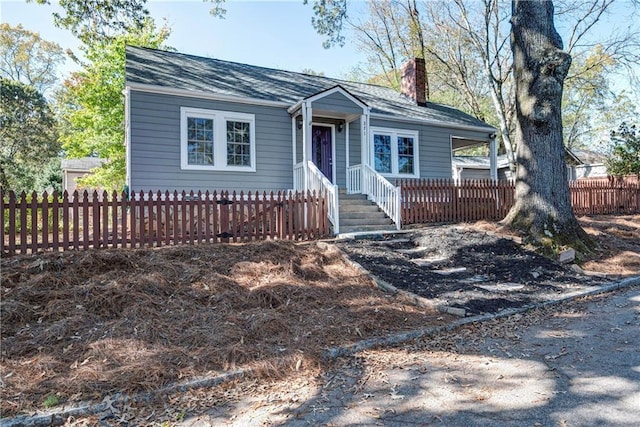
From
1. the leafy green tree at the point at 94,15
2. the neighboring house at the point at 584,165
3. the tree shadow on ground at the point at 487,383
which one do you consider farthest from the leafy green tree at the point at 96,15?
the neighboring house at the point at 584,165

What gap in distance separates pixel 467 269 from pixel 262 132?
22.7ft

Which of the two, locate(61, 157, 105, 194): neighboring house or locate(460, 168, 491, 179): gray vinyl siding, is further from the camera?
locate(61, 157, 105, 194): neighboring house

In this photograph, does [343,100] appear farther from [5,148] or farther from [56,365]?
[5,148]

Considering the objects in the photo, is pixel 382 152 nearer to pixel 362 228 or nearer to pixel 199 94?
pixel 362 228

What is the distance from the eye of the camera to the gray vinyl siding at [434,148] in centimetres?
1370

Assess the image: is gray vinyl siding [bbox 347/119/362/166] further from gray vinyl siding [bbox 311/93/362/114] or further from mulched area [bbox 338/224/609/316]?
mulched area [bbox 338/224/609/316]

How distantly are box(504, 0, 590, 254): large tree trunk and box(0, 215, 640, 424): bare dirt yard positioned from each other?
80cm

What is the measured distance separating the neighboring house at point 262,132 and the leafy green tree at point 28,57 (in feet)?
94.6

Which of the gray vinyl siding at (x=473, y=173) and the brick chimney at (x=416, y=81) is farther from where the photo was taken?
the gray vinyl siding at (x=473, y=173)

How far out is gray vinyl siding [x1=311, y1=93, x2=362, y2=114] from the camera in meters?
10.8

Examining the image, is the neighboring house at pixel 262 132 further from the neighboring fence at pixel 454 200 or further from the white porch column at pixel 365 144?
the neighboring fence at pixel 454 200

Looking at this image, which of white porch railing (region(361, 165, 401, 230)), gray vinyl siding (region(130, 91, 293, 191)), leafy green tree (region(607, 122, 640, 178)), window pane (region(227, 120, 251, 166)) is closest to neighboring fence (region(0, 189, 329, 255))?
gray vinyl siding (region(130, 91, 293, 191))

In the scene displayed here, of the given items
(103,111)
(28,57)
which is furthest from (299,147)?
(28,57)

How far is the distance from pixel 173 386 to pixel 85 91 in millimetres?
19484
